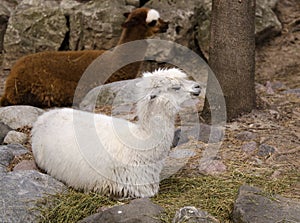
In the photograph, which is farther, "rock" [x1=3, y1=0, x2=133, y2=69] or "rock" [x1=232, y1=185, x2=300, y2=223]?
"rock" [x1=3, y1=0, x2=133, y2=69]

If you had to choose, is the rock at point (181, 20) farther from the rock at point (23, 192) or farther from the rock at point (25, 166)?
the rock at point (23, 192)

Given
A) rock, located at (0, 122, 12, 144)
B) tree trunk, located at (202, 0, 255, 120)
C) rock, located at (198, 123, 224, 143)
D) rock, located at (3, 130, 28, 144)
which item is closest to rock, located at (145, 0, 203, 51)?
tree trunk, located at (202, 0, 255, 120)

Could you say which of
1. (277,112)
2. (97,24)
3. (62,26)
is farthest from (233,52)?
(62,26)

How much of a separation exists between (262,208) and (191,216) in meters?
0.53

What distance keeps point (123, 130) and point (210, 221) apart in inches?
43.7

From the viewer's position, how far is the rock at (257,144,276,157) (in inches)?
213

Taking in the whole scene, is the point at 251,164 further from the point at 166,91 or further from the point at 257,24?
the point at 257,24

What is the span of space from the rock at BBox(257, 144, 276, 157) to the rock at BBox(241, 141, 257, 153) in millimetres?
72

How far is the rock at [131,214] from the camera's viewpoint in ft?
12.5

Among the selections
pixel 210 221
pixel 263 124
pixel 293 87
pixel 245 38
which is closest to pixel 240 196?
pixel 210 221

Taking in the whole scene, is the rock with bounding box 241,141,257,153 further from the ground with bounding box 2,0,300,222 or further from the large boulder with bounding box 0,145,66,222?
the large boulder with bounding box 0,145,66,222

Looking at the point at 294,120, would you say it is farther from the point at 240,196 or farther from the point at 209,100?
the point at 240,196

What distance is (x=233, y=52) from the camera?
19.7ft

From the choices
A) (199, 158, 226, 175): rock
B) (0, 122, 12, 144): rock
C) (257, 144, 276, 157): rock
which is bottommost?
(199, 158, 226, 175): rock
